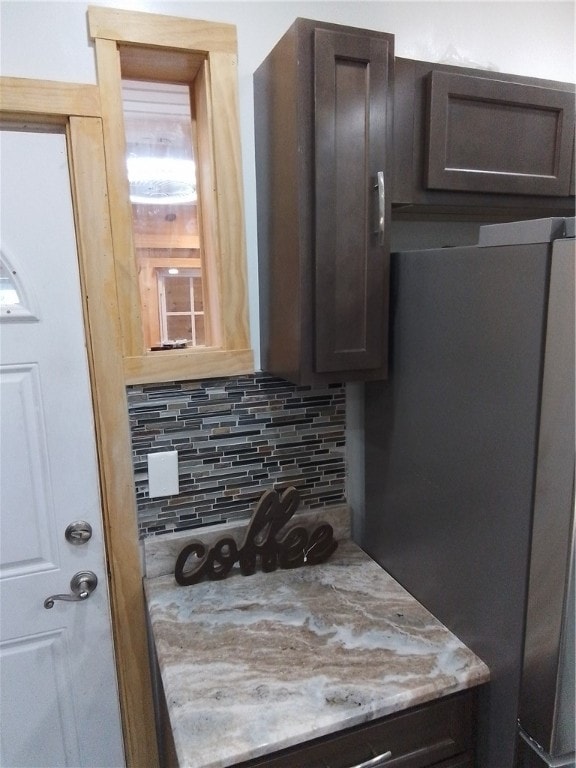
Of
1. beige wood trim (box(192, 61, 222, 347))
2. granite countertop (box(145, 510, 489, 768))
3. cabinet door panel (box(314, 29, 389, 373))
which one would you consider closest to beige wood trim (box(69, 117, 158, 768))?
granite countertop (box(145, 510, 489, 768))

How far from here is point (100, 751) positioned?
136 centimetres

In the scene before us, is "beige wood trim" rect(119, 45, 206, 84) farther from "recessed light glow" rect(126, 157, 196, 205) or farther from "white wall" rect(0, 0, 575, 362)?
"recessed light glow" rect(126, 157, 196, 205)

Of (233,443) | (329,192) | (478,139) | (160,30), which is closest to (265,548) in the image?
(233,443)

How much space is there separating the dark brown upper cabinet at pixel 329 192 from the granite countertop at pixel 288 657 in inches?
22.2

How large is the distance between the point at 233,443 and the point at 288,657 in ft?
1.80

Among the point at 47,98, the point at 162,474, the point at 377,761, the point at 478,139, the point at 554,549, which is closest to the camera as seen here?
the point at 554,549

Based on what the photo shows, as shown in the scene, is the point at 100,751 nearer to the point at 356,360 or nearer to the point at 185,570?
the point at 185,570

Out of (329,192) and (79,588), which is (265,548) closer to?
(79,588)

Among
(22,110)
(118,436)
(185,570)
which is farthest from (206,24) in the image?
(185,570)

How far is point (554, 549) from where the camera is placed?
84cm

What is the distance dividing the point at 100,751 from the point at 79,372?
1.07 meters

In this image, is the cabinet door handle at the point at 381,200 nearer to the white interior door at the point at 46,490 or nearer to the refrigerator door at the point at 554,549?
the refrigerator door at the point at 554,549

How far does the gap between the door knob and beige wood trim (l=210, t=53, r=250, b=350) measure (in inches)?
27.8

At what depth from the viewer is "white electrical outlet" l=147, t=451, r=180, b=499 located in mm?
1282
